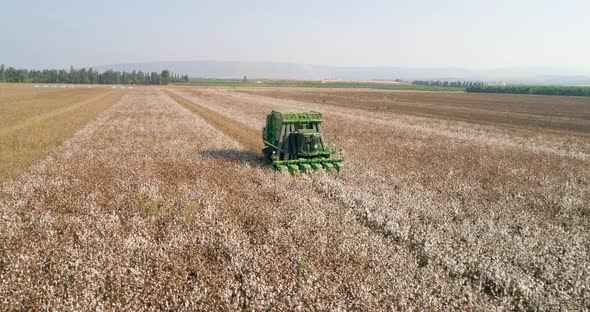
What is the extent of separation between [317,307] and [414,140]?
2025 cm

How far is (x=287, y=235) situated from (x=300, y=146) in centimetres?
622

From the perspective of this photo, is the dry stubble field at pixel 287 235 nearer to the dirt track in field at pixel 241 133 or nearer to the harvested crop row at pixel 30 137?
the harvested crop row at pixel 30 137

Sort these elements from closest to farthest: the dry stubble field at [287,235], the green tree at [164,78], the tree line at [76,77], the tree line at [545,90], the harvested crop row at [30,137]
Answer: the dry stubble field at [287,235] < the harvested crop row at [30,137] < the tree line at [545,90] < the tree line at [76,77] < the green tree at [164,78]

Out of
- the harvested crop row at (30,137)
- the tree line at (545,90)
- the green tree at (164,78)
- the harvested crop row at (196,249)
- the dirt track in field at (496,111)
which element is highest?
the green tree at (164,78)

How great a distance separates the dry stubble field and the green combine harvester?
0.66 meters

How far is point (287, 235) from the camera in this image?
8.27 m

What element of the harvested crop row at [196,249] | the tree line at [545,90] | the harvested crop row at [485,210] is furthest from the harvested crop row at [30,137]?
the tree line at [545,90]

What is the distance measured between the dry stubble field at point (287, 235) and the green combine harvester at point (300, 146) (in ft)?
2.17

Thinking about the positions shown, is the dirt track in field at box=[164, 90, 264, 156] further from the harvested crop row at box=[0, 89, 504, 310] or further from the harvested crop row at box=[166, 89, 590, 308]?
the harvested crop row at box=[0, 89, 504, 310]

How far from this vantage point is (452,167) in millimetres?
16438

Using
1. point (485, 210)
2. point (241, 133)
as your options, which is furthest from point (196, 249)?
point (241, 133)

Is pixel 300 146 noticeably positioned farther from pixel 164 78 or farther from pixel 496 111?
pixel 164 78

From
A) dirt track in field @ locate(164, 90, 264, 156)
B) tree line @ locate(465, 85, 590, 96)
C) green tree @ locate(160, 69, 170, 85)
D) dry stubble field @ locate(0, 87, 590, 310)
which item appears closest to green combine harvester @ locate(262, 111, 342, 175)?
dry stubble field @ locate(0, 87, 590, 310)

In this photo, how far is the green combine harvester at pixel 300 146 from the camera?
13883 mm
